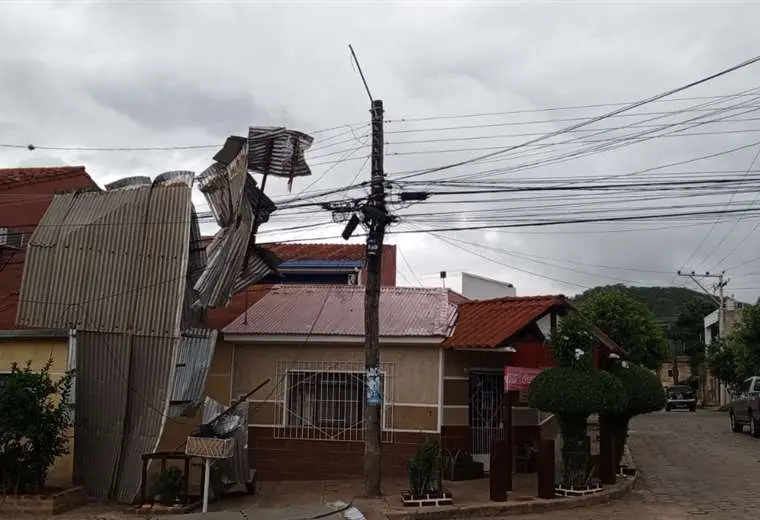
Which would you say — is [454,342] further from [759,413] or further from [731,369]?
[731,369]

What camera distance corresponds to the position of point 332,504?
12.7m

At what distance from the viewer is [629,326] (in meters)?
43.7

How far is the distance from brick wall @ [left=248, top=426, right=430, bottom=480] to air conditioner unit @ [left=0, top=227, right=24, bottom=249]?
7.17 m

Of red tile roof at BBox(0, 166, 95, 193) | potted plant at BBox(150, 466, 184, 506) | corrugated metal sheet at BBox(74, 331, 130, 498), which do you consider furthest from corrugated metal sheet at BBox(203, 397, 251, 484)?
red tile roof at BBox(0, 166, 95, 193)

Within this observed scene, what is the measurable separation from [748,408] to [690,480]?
11.0m

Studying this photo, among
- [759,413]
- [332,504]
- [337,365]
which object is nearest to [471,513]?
[332,504]

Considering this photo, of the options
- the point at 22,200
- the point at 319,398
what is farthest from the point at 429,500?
the point at 22,200

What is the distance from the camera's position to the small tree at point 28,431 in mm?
12219

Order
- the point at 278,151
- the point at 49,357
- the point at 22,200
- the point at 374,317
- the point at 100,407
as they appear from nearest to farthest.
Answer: the point at 374,317
the point at 100,407
the point at 278,151
the point at 49,357
the point at 22,200

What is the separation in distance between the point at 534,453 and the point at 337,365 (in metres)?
4.40

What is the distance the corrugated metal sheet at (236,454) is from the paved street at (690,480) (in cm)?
479

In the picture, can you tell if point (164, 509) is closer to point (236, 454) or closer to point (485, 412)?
point (236, 454)

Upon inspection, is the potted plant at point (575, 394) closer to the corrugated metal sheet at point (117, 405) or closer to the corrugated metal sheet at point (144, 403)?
the corrugated metal sheet at point (144, 403)

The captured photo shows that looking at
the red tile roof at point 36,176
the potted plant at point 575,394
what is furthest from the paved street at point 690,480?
the red tile roof at point 36,176
